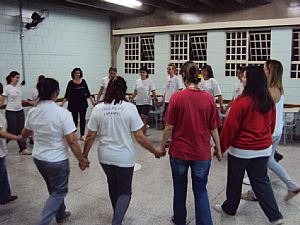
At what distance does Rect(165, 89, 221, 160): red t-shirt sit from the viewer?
237cm

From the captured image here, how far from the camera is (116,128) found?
2375mm

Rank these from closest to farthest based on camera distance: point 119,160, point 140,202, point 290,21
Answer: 1. point 119,160
2. point 140,202
3. point 290,21

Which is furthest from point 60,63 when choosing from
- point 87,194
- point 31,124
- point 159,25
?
point 31,124

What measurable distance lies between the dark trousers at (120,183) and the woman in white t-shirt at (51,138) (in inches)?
11.4

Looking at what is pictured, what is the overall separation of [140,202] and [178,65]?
4969 millimetres

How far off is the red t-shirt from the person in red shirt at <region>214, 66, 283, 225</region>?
220 millimetres

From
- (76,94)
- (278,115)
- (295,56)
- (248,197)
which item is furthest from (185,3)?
(248,197)

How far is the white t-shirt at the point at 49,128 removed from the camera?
2369 millimetres

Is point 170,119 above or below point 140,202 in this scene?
above

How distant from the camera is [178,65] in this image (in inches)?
304

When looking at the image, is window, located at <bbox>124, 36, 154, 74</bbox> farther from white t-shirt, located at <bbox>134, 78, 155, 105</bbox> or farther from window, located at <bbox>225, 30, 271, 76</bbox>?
white t-shirt, located at <bbox>134, 78, 155, 105</bbox>

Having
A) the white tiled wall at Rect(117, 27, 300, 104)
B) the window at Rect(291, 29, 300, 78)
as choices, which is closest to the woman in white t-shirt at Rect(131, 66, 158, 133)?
the white tiled wall at Rect(117, 27, 300, 104)

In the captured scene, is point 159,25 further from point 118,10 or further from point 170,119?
point 170,119

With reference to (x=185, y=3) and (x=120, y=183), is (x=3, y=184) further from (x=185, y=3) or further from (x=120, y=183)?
(x=185, y=3)
